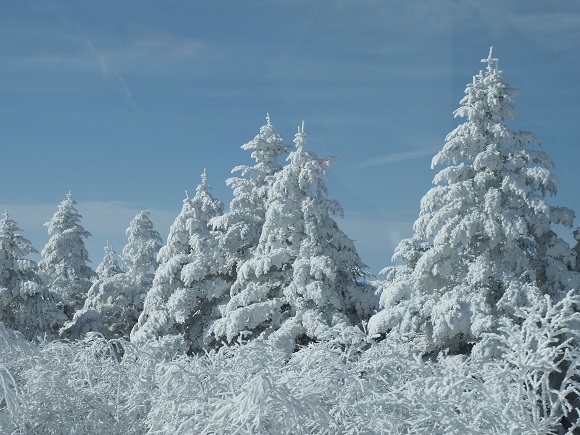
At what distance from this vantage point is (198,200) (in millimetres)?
30344

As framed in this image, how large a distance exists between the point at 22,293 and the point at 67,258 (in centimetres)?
696

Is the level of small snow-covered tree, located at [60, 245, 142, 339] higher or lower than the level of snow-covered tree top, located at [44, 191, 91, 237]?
lower

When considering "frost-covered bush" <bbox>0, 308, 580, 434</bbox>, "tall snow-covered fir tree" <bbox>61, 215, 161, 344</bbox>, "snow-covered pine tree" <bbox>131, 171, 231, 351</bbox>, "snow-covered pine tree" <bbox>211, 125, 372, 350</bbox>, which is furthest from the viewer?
"tall snow-covered fir tree" <bbox>61, 215, 161, 344</bbox>

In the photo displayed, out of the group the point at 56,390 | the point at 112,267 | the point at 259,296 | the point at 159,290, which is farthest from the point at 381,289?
the point at 112,267

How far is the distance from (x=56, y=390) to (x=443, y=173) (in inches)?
582

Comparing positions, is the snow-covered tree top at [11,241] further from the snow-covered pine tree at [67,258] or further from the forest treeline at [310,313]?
the snow-covered pine tree at [67,258]

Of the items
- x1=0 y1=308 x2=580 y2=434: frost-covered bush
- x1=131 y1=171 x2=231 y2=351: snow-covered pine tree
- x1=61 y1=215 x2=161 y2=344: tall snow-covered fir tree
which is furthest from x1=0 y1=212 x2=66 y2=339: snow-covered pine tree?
x1=0 y1=308 x2=580 y2=434: frost-covered bush

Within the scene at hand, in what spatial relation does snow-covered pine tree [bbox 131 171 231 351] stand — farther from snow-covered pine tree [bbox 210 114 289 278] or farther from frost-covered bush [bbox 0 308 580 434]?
frost-covered bush [bbox 0 308 580 434]

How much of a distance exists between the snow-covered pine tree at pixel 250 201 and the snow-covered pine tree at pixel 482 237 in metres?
7.31

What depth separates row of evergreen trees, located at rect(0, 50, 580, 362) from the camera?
2139 centimetres

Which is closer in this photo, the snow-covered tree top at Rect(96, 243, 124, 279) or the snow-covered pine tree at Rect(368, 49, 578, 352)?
the snow-covered pine tree at Rect(368, 49, 578, 352)

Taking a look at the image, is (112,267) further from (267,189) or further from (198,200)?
(267,189)

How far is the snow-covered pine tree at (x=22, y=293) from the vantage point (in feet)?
98.0

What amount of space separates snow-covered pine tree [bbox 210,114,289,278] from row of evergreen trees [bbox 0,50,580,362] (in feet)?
0.19
